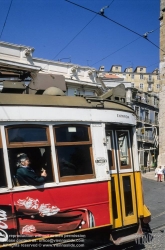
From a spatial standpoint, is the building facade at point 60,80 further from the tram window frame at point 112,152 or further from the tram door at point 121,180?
the tram door at point 121,180

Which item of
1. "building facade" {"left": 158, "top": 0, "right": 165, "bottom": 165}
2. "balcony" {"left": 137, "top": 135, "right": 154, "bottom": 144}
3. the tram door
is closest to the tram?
the tram door

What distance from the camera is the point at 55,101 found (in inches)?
193

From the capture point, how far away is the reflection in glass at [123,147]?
5.56 meters

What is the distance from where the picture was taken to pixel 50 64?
27.1 meters

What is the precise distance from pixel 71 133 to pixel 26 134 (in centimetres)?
82

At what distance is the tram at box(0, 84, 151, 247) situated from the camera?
13.8ft

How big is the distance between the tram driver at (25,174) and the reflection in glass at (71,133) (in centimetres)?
65

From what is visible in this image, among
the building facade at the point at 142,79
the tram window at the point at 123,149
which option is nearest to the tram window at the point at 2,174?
the tram window at the point at 123,149

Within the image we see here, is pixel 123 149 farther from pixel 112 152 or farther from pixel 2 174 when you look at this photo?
pixel 2 174

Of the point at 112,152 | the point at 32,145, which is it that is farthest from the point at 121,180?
the point at 32,145

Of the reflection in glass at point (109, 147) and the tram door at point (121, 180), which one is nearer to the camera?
the tram door at point (121, 180)

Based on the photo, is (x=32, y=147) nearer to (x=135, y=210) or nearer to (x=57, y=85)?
(x=57, y=85)

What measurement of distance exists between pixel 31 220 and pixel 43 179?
651 mm

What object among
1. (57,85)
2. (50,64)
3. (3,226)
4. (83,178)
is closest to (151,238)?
(83,178)
